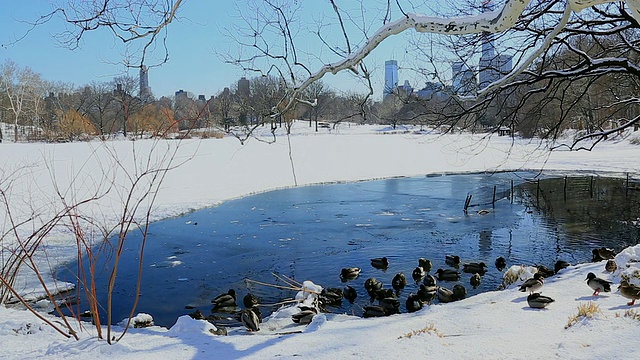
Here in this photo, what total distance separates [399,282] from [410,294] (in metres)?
0.33

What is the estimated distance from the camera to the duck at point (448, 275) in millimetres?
7871

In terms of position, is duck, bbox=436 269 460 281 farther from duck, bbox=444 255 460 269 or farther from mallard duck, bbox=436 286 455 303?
mallard duck, bbox=436 286 455 303

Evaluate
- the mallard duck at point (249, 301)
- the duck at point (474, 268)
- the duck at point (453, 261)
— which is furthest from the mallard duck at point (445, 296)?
the mallard duck at point (249, 301)

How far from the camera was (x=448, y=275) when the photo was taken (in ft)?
26.0

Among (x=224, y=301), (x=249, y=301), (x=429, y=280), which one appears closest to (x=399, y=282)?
(x=429, y=280)

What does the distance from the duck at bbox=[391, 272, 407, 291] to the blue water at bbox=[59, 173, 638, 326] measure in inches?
4.3

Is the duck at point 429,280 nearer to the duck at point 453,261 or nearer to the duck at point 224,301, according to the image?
the duck at point 453,261

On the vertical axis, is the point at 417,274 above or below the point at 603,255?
below

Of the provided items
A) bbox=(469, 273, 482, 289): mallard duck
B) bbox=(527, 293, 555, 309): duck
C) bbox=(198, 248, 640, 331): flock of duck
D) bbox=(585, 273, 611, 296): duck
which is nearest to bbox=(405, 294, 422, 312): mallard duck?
bbox=(198, 248, 640, 331): flock of duck

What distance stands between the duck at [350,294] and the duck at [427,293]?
89 centimetres

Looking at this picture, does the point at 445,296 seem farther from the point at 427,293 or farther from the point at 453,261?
the point at 453,261

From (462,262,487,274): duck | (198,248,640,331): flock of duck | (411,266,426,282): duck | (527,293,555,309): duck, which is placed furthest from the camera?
(462,262,487,274): duck

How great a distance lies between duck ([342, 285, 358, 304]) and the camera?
708 centimetres

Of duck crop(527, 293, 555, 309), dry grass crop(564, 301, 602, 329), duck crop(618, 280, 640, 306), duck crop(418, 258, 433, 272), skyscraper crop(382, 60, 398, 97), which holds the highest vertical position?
skyscraper crop(382, 60, 398, 97)
